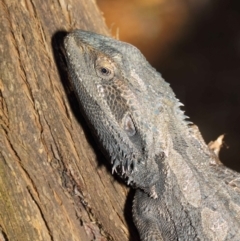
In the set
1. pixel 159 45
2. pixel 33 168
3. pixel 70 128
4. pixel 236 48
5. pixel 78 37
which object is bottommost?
pixel 33 168

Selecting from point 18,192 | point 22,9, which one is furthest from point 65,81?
point 18,192

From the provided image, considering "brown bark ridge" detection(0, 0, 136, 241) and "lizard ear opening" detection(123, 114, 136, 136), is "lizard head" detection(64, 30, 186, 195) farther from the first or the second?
"brown bark ridge" detection(0, 0, 136, 241)

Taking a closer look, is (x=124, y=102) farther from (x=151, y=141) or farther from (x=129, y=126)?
(x=151, y=141)

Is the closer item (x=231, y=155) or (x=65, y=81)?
(x=65, y=81)

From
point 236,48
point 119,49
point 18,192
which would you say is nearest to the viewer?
point 18,192

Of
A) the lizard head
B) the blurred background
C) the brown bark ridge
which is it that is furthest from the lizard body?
the blurred background

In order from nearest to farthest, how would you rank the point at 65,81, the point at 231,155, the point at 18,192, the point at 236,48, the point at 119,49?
the point at 18,192, the point at 119,49, the point at 65,81, the point at 231,155, the point at 236,48

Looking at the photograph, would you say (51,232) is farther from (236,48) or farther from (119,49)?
(236,48)
